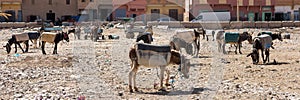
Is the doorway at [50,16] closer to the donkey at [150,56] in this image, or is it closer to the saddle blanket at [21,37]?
the saddle blanket at [21,37]

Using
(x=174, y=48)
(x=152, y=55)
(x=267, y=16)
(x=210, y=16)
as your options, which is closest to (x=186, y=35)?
(x=174, y=48)

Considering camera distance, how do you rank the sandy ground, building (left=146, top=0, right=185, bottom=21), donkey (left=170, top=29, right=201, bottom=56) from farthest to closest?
building (left=146, top=0, right=185, bottom=21)
donkey (left=170, top=29, right=201, bottom=56)
the sandy ground

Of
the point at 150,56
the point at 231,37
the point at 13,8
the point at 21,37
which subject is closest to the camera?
the point at 150,56

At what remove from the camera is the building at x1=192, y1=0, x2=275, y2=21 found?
240ft

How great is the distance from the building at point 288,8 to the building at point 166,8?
1393 centimetres

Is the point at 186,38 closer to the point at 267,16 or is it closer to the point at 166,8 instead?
the point at 166,8

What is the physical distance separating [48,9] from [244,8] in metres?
30.4

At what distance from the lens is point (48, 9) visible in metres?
80.3

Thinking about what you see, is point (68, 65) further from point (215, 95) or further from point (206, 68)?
point (215, 95)

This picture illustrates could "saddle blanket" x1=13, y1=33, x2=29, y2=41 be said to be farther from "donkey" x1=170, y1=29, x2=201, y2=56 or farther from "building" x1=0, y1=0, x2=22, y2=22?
"building" x1=0, y1=0, x2=22, y2=22

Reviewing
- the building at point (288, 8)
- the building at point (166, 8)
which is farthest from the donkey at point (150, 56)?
the building at point (288, 8)

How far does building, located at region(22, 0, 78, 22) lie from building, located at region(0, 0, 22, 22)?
3.68ft

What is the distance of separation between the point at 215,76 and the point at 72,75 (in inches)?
189

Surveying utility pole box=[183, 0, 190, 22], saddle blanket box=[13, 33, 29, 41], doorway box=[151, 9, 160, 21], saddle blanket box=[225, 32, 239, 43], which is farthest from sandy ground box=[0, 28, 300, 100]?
utility pole box=[183, 0, 190, 22]
